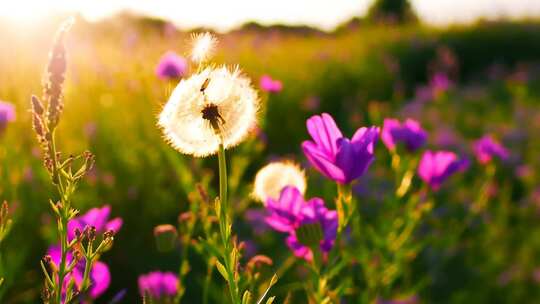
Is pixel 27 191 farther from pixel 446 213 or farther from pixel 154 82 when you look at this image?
pixel 446 213

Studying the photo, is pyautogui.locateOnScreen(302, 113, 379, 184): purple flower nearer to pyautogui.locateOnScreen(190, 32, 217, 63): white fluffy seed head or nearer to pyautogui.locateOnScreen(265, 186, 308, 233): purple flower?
pyautogui.locateOnScreen(265, 186, 308, 233): purple flower

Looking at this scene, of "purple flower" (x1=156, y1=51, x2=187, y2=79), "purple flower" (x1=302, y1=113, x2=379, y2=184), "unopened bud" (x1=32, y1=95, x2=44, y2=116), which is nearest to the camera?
"unopened bud" (x1=32, y1=95, x2=44, y2=116)

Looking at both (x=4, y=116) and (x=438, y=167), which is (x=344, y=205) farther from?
(x=4, y=116)

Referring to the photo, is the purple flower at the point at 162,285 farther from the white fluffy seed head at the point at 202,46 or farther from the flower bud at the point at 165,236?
the white fluffy seed head at the point at 202,46

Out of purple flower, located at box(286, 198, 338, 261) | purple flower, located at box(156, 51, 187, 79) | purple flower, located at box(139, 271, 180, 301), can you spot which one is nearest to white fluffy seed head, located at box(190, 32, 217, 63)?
purple flower, located at box(286, 198, 338, 261)

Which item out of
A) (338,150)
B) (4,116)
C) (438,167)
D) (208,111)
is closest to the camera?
(208,111)

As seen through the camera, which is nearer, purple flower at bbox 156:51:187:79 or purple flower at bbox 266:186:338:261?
purple flower at bbox 266:186:338:261

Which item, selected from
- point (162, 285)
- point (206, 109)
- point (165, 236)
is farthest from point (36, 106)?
point (162, 285)

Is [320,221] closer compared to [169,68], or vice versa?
[320,221]
